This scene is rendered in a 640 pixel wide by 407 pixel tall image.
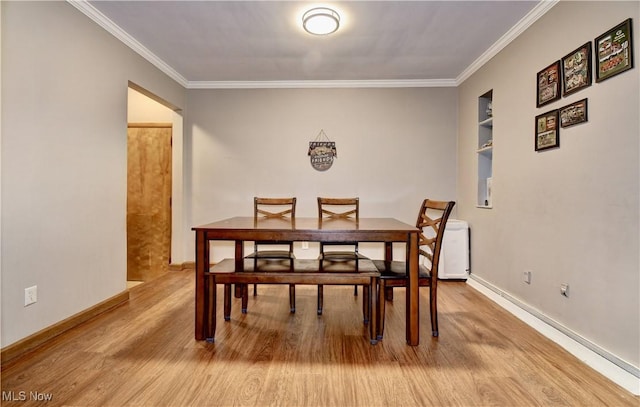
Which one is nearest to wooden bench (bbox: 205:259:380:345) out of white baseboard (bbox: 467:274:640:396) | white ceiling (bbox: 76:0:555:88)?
white baseboard (bbox: 467:274:640:396)

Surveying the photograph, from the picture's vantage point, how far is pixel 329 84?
4.18 metres

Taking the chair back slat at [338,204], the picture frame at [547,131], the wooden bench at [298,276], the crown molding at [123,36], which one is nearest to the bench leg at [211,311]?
the wooden bench at [298,276]

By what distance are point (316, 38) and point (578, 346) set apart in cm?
312

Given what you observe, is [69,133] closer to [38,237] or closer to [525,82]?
[38,237]

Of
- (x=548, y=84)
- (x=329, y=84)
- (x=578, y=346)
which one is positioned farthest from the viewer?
(x=329, y=84)

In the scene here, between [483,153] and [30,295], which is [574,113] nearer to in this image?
[483,153]

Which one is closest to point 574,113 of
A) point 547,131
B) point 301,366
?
point 547,131

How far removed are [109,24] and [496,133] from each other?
12.1ft

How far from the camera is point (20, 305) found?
1986 millimetres

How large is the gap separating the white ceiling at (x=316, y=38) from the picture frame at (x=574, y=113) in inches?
33.0

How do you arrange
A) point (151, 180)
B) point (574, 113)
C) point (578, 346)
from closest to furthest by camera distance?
point (578, 346), point (574, 113), point (151, 180)

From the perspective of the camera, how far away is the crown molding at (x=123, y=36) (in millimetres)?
2462

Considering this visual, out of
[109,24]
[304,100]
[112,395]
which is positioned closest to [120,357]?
[112,395]

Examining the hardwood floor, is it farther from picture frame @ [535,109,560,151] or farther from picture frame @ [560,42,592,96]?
picture frame @ [560,42,592,96]
